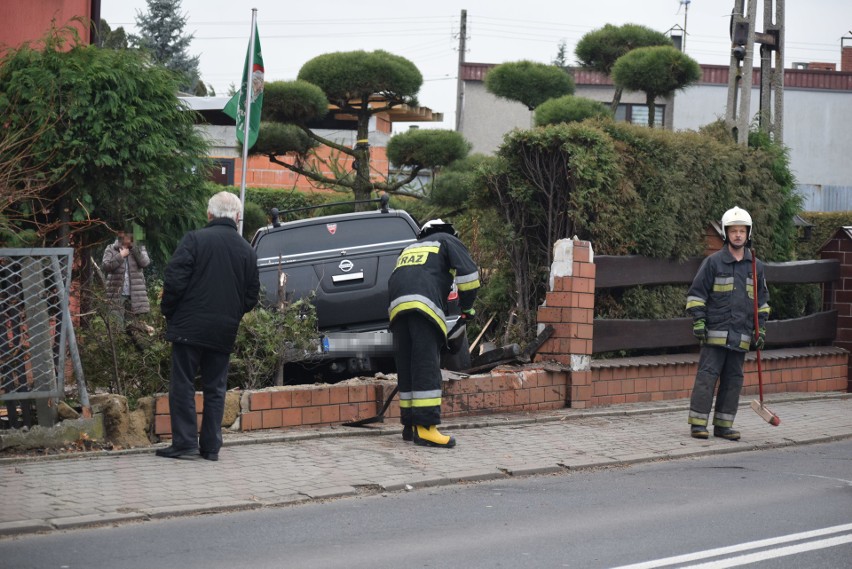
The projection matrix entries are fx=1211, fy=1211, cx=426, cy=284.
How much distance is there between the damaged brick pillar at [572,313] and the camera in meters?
11.1

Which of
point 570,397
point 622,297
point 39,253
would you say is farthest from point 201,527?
point 622,297

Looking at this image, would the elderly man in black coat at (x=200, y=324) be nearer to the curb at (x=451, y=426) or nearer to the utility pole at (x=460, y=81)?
the curb at (x=451, y=426)

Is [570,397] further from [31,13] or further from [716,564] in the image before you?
[31,13]

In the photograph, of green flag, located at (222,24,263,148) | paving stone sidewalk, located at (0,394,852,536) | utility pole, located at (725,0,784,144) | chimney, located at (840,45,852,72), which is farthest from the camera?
chimney, located at (840,45,852,72)

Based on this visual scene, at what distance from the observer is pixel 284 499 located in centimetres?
723

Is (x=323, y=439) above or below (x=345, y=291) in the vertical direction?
below

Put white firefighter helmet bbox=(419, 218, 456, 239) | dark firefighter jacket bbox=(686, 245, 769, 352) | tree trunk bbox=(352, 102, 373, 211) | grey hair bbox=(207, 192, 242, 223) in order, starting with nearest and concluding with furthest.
Result: grey hair bbox=(207, 192, 242, 223) → white firefighter helmet bbox=(419, 218, 456, 239) → dark firefighter jacket bbox=(686, 245, 769, 352) → tree trunk bbox=(352, 102, 373, 211)

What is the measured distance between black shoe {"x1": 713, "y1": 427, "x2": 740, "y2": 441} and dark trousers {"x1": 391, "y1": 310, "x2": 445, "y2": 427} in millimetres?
2719

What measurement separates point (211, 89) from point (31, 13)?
7180 mm

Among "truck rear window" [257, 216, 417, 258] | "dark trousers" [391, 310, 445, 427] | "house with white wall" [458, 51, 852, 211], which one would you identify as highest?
Answer: "house with white wall" [458, 51, 852, 211]

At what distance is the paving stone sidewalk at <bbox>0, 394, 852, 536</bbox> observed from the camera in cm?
686

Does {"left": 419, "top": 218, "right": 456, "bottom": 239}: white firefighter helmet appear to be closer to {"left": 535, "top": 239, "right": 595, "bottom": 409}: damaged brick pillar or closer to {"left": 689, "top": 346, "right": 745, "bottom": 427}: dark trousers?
{"left": 535, "top": 239, "right": 595, "bottom": 409}: damaged brick pillar

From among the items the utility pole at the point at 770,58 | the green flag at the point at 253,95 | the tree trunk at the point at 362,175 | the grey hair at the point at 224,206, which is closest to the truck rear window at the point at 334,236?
the grey hair at the point at 224,206

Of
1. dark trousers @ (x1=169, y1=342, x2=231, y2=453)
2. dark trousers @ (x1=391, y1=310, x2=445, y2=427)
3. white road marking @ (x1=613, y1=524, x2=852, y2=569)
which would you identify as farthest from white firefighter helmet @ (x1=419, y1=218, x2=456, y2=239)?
white road marking @ (x1=613, y1=524, x2=852, y2=569)
